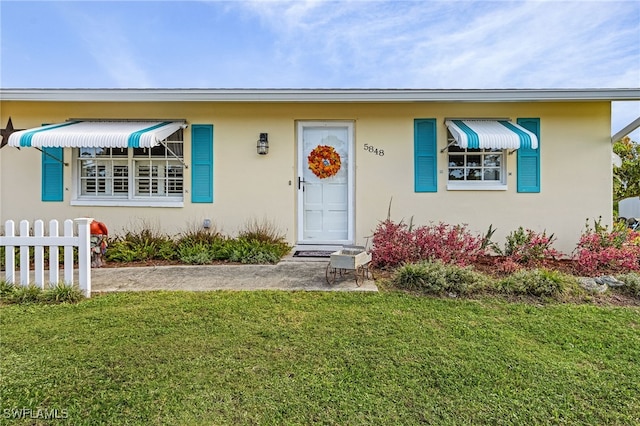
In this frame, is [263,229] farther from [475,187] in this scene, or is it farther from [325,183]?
[475,187]

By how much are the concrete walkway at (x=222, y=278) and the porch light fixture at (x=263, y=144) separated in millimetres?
2428

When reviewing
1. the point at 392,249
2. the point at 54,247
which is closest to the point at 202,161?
the point at 54,247

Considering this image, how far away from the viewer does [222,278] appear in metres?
4.59

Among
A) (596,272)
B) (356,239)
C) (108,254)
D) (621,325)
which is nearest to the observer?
(621,325)

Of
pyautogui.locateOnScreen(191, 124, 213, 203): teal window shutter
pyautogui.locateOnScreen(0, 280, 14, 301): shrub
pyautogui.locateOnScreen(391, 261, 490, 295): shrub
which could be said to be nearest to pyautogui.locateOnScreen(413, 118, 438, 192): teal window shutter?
pyautogui.locateOnScreen(391, 261, 490, 295): shrub

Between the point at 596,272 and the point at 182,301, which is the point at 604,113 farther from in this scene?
the point at 182,301

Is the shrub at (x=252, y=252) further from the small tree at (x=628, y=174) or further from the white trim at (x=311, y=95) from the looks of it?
the small tree at (x=628, y=174)

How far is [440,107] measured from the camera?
21.2 ft

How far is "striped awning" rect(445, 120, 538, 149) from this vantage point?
5.55 metres

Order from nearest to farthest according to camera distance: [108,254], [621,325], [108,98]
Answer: [621,325] < [108,254] < [108,98]

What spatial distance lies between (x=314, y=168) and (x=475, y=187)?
3231 millimetres

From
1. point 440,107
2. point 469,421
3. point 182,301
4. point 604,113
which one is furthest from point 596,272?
point 182,301

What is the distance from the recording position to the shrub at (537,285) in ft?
12.9

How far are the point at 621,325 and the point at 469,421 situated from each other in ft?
8.04
